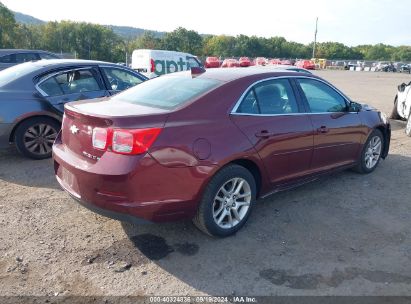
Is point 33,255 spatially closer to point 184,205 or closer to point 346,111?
point 184,205

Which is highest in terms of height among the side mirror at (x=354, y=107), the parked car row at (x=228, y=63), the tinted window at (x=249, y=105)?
Result: the parked car row at (x=228, y=63)

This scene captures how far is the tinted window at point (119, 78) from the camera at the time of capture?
6926mm

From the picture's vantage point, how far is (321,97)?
4938 millimetres

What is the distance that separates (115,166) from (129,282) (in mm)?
938

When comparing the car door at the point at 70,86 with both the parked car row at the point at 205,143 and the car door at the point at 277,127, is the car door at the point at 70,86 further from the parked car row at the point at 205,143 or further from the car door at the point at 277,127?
the car door at the point at 277,127

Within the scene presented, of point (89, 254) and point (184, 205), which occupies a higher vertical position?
point (184, 205)

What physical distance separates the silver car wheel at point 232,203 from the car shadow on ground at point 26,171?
2.42 meters

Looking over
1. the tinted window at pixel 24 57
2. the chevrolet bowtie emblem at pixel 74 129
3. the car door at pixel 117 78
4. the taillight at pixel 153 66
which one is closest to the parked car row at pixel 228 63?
the taillight at pixel 153 66

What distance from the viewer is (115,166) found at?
10.6ft

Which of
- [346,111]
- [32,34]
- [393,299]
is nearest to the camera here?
[393,299]

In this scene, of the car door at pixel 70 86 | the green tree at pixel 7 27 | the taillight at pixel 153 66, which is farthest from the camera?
the green tree at pixel 7 27

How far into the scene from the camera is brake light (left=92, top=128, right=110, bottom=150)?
3312mm

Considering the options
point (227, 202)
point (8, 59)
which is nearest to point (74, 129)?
point (227, 202)

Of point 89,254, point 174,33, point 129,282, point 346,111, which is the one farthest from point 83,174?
point 174,33
